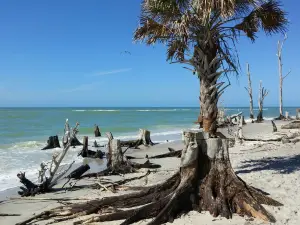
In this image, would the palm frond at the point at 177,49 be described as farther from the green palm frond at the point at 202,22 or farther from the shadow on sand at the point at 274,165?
the shadow on sand at the point at 274,165

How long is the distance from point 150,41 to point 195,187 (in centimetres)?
408

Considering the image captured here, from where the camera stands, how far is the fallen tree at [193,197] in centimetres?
547

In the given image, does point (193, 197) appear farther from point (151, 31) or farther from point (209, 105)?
point (151, 31)

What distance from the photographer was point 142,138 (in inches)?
773

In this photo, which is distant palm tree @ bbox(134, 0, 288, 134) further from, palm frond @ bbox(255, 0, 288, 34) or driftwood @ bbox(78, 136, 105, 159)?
driftwood @ bbox(78, 136, 105, 159)

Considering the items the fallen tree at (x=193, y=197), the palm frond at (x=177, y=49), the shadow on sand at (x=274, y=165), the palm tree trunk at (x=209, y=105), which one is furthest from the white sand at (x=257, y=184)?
the palm frond at (x=177, y=49)

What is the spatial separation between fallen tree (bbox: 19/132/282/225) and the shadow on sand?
118 inches

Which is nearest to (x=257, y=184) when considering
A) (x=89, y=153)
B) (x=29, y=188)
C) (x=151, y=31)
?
(x=151, y=31)

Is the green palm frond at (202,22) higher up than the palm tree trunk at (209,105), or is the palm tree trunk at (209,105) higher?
the green palm frond at (202,22)

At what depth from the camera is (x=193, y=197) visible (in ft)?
19.1

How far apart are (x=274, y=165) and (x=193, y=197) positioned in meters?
4.65

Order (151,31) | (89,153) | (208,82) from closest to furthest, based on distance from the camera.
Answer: (208,82) → (151,31) → (89,153)

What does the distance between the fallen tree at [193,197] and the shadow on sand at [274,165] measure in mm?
2999

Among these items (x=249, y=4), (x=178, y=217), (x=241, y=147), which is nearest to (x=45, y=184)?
(x=178, y=217)
